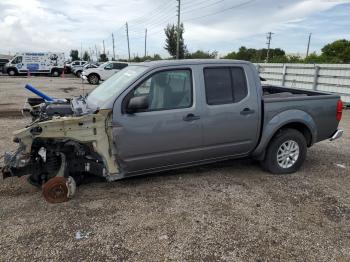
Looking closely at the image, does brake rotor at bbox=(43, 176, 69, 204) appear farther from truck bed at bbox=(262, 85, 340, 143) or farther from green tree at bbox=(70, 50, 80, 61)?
green tree at bbox=(70, 50, 80, 61)

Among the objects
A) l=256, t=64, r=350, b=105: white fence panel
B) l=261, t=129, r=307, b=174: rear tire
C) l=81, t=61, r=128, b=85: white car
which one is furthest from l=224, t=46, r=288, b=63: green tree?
l=261, t=129, r=307, b=174: rear tire

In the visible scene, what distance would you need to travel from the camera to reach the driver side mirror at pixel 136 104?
388 centimetres

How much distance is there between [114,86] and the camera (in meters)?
4.38

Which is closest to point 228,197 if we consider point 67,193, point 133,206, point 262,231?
point 262,231

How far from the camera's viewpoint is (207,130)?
4.39 metres

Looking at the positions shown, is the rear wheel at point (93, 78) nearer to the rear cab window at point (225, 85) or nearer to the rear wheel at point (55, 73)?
the rear wheel at point (55, 73)

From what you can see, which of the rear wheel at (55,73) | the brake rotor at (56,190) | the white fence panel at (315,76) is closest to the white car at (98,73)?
the rear wheel at (55,73)

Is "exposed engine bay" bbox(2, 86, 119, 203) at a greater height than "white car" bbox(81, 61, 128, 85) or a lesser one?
greater

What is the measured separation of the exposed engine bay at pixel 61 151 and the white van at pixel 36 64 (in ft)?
98.6

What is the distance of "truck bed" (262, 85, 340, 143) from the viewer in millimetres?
4824

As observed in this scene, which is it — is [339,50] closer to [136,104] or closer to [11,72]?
[11,72]

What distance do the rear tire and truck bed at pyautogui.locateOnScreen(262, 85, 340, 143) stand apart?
11.9 inches

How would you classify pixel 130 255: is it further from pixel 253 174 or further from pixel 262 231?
pixel 253 174

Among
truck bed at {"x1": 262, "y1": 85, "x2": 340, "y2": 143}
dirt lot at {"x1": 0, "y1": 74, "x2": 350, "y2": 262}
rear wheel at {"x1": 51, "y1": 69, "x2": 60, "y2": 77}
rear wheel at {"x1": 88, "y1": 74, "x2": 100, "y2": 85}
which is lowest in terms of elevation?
rear wheel at {"x1": 51, "y1": 69, "x2": 60, "y2": 77}
